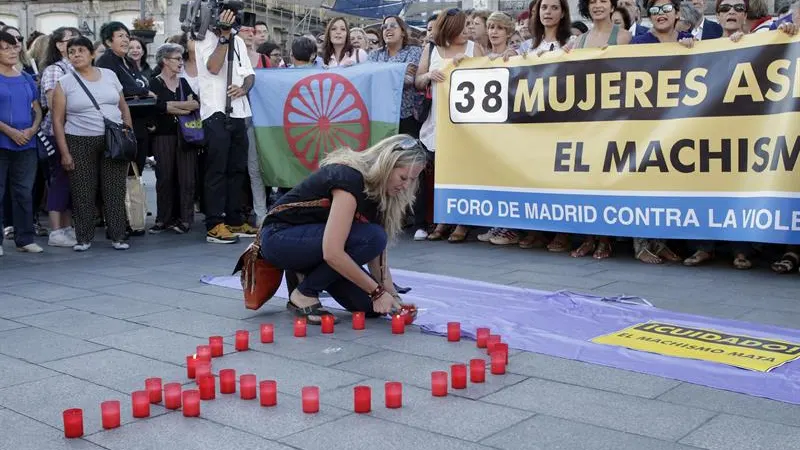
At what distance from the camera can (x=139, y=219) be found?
1021 cm

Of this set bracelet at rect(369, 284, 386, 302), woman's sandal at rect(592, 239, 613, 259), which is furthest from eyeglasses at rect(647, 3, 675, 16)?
bracelet at rect(369, 284, 386, 302)

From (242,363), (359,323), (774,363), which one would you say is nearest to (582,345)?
(774,363)

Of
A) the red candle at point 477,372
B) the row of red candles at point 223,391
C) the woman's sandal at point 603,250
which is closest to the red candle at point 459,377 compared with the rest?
the row of red candles at point 223,391

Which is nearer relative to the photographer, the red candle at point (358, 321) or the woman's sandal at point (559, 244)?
the red candle at point (358, 321)

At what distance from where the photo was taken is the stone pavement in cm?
367

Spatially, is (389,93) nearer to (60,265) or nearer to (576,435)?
(60,265)

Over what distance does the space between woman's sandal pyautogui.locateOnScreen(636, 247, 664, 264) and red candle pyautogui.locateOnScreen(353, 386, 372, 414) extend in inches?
184

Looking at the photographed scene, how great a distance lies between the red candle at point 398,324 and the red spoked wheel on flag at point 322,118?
182 inches

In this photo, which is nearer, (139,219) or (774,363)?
(774,363)

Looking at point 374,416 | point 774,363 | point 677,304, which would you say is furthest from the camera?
point 677,304

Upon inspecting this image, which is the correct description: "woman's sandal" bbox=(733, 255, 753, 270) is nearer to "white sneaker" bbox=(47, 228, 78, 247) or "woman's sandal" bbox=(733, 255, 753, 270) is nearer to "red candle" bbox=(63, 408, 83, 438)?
"red candle" bbox=(63, 408, 83, 438)

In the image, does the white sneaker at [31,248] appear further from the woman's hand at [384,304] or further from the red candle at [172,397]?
the red candle at [172,397]

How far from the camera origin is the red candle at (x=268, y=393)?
4.06m

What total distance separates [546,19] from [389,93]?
1833 mm
